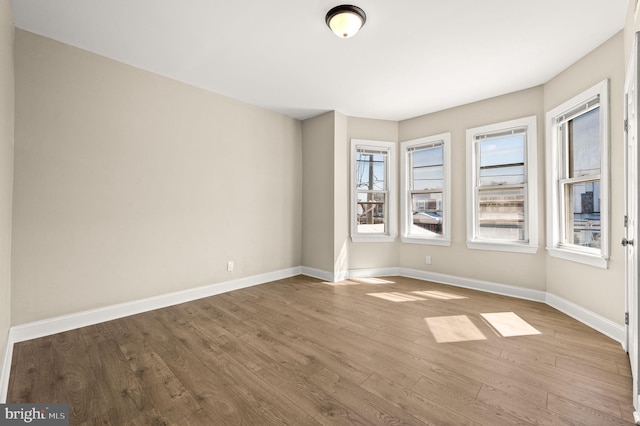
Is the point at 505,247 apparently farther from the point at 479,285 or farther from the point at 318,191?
the point at 318,191

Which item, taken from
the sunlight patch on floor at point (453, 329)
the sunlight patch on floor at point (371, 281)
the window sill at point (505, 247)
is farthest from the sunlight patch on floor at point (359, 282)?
the sunlight patch on floor at point (453, 329)

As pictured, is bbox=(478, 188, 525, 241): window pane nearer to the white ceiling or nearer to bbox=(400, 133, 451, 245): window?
bbox=(400, 133, 451, 245): window

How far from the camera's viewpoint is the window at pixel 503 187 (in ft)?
12.5

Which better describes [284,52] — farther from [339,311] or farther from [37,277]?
[37,277]

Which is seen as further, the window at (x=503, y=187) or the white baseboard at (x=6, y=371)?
the window at (x=503, y=187)

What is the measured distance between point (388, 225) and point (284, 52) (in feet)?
10.8

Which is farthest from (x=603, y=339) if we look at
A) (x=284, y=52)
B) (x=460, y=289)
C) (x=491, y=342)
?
(x=284, y=52)

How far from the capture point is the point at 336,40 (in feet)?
9.12

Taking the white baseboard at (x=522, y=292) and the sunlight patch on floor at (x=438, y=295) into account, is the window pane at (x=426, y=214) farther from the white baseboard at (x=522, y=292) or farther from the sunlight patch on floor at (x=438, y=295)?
the sunlight patch on floor at (x=438, y=295)

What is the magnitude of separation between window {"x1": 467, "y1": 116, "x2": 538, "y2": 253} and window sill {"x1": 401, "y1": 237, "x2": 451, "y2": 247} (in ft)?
1.17

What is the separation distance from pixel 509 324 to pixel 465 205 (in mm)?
1935

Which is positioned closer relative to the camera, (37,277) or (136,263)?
(37,277)

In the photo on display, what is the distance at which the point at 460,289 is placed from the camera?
4270 millimetres

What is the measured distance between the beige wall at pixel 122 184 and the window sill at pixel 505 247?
129 inches
